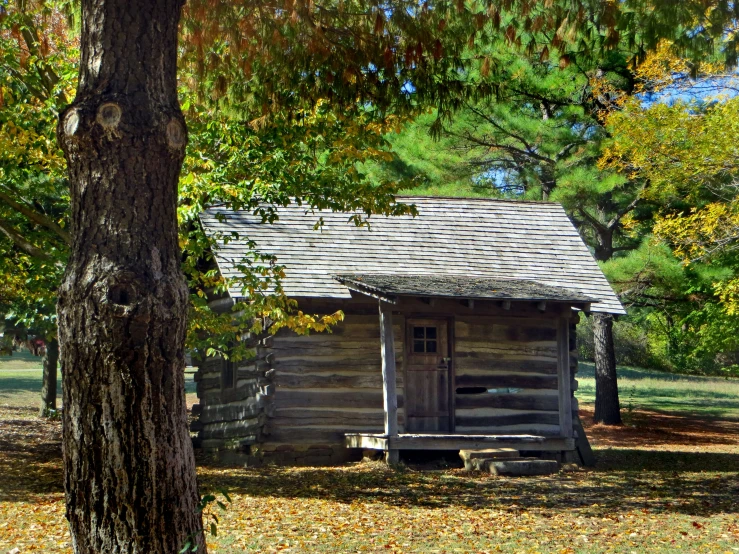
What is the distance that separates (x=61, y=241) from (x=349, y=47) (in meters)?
7.65

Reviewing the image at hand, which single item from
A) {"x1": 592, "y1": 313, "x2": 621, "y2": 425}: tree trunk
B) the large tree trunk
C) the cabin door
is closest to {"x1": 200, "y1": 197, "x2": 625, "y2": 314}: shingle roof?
the cabin door

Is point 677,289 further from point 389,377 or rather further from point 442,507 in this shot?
point 442,507

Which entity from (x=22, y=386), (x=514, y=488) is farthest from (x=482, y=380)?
(x=22, y=386)

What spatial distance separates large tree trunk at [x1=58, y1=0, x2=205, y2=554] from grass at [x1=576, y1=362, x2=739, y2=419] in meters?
24.3

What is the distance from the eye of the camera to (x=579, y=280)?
59.1ft

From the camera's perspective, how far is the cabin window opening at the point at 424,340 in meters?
16.9

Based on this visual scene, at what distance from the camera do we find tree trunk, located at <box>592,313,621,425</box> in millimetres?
25391

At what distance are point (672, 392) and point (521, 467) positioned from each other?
2625cm

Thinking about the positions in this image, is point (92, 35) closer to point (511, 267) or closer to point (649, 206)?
point (511, 267)

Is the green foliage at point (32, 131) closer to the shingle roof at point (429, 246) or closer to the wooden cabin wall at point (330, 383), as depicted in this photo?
the shingle roof at point (429, 246)

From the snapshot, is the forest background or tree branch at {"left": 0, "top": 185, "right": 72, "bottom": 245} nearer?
the forest background

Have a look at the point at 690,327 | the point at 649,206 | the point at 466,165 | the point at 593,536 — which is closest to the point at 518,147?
the point at 466,165

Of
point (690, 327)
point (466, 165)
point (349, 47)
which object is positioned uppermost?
point (466, 165)

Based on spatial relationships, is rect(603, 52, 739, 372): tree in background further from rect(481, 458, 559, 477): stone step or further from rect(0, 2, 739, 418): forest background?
rect(481, 458, 559, 477): stone step
